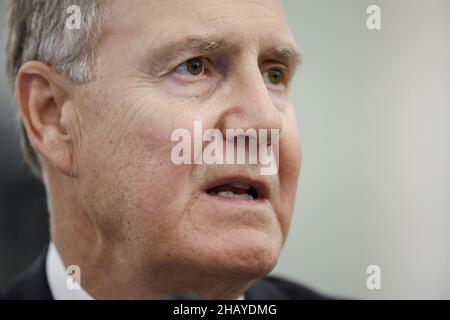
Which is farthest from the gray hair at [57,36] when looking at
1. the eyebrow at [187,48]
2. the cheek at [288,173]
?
the cheek at [288,173]

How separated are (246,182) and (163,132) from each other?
0.20 metres

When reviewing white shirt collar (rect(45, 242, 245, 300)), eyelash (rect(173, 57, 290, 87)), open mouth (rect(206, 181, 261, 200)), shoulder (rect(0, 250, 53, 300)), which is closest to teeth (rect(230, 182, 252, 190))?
open mouth (rect(206, 181, 261, 200))

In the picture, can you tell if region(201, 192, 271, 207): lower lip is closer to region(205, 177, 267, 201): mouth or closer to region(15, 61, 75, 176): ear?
region(205, 177, 267, 201): mouth

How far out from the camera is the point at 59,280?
1.68m

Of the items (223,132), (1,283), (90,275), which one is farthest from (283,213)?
(1,283)

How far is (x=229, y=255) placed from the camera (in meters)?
1.36

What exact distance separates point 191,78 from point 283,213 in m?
0.36

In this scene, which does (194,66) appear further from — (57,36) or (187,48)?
(57,36)

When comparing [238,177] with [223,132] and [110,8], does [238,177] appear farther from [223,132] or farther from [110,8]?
[110,8]

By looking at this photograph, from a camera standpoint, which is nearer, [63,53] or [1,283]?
[63,53]

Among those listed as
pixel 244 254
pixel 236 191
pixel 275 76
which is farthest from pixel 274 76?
pixel 244 254

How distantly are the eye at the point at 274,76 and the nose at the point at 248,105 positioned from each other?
128mm

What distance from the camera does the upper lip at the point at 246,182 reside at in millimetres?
1374

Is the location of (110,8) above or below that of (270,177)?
above
